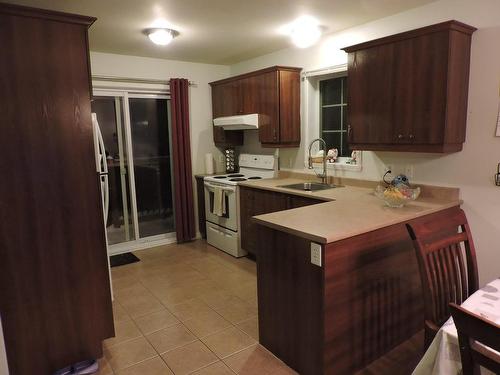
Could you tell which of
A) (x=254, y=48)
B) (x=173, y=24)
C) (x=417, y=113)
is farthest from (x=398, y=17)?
(x=173, y=24)

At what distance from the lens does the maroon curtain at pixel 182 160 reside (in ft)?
14.8

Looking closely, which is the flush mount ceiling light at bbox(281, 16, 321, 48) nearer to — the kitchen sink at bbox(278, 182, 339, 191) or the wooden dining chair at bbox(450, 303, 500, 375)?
the kitchen sink at bbox(278, 182, 339, 191)

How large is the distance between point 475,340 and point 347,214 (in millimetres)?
1357

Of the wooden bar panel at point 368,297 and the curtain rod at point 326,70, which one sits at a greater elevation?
the curtain rod at point 326,70

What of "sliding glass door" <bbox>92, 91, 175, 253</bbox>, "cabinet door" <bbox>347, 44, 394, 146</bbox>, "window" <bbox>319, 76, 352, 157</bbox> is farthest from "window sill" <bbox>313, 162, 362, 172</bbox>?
"sliding glass door" <bbox>92, 91, 175, 253</bbox>

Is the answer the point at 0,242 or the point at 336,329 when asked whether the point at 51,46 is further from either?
the point at 336,329

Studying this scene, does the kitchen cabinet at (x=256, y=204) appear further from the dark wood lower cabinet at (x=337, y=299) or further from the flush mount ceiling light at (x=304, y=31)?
the flush mount ceiling light at (x=304, y=31)

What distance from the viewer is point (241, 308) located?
9.73ft

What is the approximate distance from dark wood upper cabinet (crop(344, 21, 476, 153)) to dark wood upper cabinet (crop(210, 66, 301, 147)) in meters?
0.95

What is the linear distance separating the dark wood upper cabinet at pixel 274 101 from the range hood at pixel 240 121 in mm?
77

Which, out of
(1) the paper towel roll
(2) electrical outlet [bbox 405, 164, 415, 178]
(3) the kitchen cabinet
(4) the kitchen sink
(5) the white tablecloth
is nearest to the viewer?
(5) the white tablecloth

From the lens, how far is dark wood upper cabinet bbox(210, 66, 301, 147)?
12.4 ft

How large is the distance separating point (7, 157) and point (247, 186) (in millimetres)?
2405

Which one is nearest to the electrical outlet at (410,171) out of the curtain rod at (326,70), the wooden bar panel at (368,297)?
the wooden bar panel at (368,297)
